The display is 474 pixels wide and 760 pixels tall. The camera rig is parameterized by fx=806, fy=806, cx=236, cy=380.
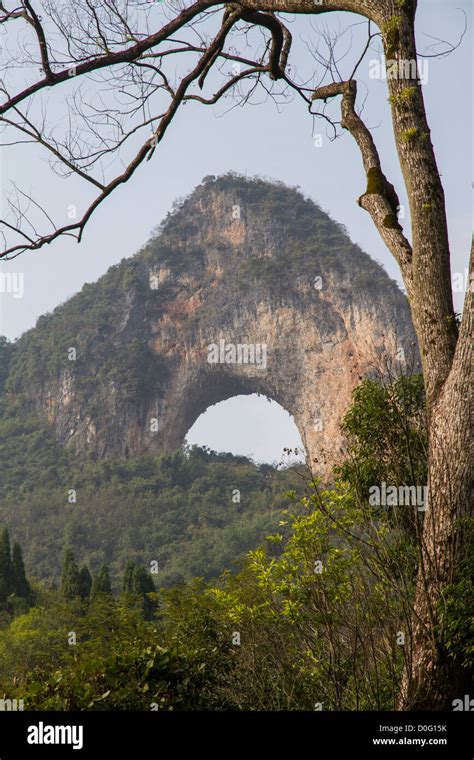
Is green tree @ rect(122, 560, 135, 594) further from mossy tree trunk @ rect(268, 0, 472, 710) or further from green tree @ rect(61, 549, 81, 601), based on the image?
mossy tree trunk @ rect(268, 0, 472, 710)

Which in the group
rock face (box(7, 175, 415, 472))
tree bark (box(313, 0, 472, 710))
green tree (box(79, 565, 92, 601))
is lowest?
green tree (box(79, 565, 92, 601))

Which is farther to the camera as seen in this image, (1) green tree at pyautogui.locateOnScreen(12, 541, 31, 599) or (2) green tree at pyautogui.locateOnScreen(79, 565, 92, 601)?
(2) green tree at pyautogui.locateOnScreen(79, 565, 92, 601)

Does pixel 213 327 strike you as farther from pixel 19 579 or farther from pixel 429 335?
pixel 429 335

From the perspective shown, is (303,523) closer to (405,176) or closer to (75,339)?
(405,176)

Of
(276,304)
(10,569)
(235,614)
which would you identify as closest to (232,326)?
(276,304)

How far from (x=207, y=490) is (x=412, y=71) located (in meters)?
51.6

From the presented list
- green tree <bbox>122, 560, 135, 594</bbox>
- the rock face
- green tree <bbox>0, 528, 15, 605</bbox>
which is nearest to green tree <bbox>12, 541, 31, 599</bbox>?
green tree <bbox>0, 528, 15, 605</bbox>

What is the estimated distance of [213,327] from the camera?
209ft

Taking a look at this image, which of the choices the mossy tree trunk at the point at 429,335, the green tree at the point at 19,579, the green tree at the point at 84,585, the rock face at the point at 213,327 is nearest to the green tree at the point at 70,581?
the green tree at the point at 84,585

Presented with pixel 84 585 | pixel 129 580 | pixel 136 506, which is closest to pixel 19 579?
pixel 84 585

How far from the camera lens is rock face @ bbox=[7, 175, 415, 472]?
58.9 metres

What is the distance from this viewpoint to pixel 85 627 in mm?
19453

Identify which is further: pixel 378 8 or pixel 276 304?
pixel 276 304

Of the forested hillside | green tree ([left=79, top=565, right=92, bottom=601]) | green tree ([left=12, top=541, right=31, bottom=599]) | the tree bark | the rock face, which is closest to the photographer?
the tree bark
